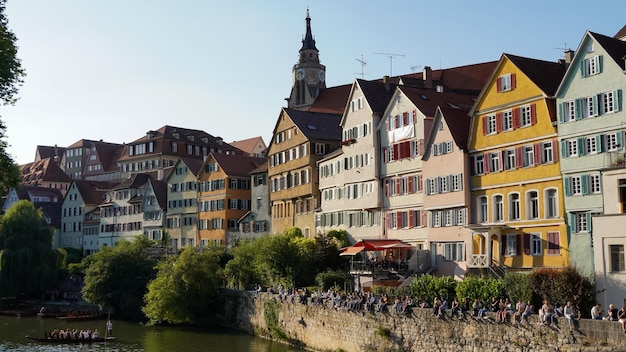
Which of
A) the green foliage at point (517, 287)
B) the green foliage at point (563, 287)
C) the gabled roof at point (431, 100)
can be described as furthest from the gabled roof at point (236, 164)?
the green foliage at point (563, 287)

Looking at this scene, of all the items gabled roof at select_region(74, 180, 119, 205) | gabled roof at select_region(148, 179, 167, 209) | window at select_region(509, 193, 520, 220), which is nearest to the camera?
window at select_region(509, 193, 520, 220)

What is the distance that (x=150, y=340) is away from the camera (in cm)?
5466

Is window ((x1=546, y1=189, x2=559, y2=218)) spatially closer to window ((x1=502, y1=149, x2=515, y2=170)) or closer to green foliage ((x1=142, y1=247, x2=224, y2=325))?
window ((x1=502, y1=149, x2=515, y2=170))

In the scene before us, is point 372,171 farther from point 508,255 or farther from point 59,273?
point 59,273

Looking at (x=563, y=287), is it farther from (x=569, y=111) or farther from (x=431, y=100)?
(x=431, y=100)

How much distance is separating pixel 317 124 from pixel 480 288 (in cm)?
3359

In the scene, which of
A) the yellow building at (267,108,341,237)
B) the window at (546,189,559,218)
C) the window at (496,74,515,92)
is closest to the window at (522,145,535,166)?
the window at (546,189,559,218)

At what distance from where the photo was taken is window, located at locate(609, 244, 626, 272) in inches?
1426

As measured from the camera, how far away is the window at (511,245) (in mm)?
44656

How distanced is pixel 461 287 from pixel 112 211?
72058 mm

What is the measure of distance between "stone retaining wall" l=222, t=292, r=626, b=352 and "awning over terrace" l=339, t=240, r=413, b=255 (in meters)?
5.26

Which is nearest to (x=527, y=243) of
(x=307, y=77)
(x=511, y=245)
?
(x=511, y=245)

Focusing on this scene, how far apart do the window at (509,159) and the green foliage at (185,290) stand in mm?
25375

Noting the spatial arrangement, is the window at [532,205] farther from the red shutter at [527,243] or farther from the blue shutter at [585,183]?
the blue shutter at [585,183]
